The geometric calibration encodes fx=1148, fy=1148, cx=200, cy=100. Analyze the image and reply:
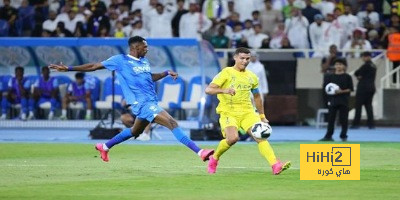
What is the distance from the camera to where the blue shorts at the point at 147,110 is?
61.3 ft

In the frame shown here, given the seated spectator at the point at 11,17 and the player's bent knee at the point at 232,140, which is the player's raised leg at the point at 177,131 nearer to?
the player's bent knee at the point at 232,140

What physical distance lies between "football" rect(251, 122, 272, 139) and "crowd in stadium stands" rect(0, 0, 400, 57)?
16888mm

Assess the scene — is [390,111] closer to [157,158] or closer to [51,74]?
[51,74]

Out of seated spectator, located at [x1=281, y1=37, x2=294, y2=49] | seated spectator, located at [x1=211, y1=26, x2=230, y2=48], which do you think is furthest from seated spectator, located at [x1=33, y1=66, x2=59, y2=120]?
seated spectator, located at [x1=281, y1=37, x2=294, y2=49]

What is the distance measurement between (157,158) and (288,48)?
14244 mm

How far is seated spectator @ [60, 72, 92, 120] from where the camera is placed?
32875 mm

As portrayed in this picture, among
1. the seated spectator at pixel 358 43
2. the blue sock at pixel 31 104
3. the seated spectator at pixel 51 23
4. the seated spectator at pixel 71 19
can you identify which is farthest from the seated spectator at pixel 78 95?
the seated spectator at pixel 358 43

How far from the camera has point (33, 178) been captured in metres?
16.7

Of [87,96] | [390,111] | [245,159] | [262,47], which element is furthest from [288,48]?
[245,159]

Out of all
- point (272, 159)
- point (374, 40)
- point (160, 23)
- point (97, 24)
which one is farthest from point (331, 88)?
point (97, 24)

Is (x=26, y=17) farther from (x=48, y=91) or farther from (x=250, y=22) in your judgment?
(x=250, y=22)

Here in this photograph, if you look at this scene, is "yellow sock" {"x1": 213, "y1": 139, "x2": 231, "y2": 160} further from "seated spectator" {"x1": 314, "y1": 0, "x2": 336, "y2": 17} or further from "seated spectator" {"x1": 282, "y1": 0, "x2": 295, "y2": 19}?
"seated spectator" {"x1": 314, "y1": 0, "x2": 336, "y2": 17}

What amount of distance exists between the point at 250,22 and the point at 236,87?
17.0m

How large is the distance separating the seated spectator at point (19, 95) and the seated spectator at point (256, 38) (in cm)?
678
